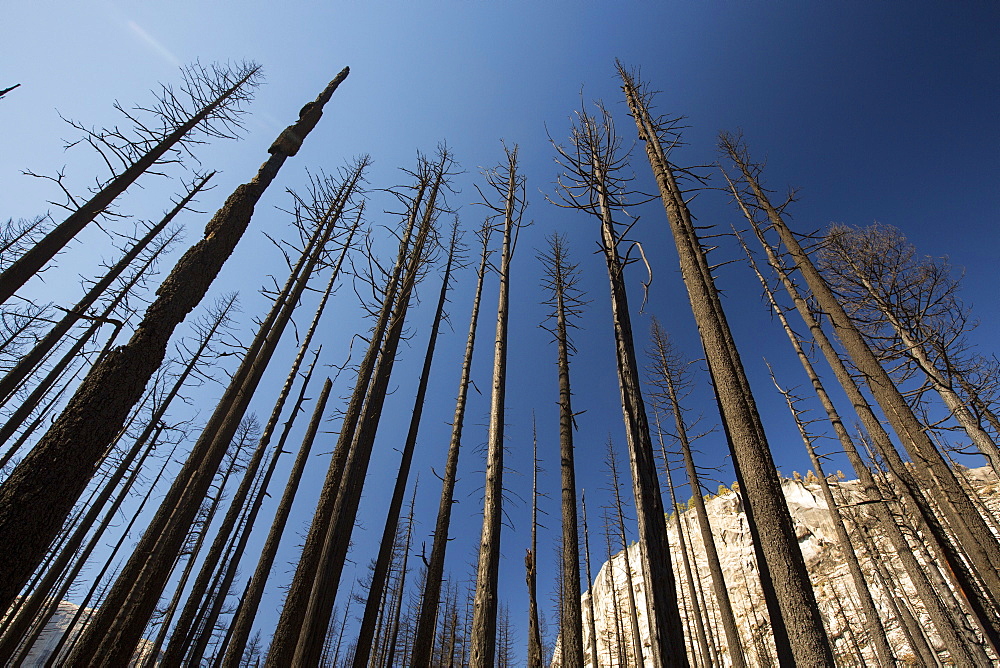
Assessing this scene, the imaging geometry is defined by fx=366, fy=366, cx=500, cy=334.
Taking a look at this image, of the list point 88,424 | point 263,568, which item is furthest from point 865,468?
point 263,568

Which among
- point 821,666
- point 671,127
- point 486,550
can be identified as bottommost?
point 821,666

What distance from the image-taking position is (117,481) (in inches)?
473

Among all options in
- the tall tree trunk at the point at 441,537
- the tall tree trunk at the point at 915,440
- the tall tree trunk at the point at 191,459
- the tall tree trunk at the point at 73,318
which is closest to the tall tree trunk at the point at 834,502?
the tall tree trunk at the point at 915,440

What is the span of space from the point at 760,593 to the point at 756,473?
2947 cm

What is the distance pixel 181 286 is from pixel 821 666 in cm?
810

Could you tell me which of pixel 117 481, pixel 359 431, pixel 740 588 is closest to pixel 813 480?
pixel 740 588

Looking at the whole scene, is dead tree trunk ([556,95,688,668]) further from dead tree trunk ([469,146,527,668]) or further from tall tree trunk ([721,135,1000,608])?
tall tree trunk ([721,135,1000,608])

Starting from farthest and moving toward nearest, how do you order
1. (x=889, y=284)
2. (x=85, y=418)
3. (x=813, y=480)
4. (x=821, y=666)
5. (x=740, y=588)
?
(x=813, y=480) < (x=740, y=588) < (x=889, y=284) < (x=85, y=418) < (x=821, y=666)

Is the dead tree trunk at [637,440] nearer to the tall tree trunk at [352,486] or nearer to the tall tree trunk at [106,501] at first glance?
the tall tree trunk at [352,486]

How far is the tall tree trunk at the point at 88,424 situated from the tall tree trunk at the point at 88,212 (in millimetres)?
3822

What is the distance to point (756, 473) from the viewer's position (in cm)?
413

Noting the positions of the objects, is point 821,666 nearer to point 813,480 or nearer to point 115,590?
point 115,590

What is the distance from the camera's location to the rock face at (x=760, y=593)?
61.8ft

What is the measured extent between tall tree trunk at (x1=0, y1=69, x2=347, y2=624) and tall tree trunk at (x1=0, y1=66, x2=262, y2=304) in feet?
12.5
